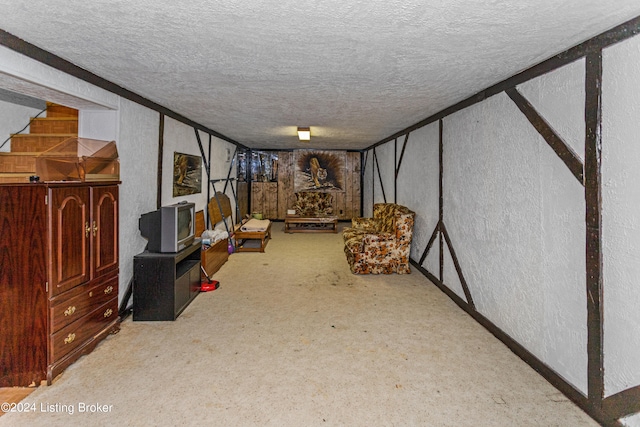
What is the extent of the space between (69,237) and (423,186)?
4.35 meters

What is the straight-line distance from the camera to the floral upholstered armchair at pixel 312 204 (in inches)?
378

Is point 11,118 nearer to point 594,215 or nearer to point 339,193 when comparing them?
point 594,215

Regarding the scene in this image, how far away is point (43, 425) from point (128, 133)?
2577mm

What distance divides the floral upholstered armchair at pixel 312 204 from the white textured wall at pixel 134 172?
5.83 metres

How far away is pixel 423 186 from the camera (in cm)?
504

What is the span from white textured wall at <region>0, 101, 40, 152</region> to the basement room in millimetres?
20

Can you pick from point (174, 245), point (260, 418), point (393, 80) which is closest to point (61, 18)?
point (174, 245)

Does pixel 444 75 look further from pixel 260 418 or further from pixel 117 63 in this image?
pixel 260 418

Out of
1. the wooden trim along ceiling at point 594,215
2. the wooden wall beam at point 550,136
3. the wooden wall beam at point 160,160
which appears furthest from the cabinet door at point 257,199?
the wooden trim along ceiling at point 594,215

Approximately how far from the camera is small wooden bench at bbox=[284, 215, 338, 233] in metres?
8.55

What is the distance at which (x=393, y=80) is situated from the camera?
2924 mm

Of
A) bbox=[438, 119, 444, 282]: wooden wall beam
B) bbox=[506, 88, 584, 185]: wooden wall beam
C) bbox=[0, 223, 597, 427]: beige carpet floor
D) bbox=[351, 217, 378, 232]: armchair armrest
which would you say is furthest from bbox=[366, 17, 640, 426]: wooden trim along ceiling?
bbox=[351, 217, 378, 232]: armchair armrest

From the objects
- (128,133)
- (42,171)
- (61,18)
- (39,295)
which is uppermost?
(61,18)

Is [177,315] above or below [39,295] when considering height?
below
